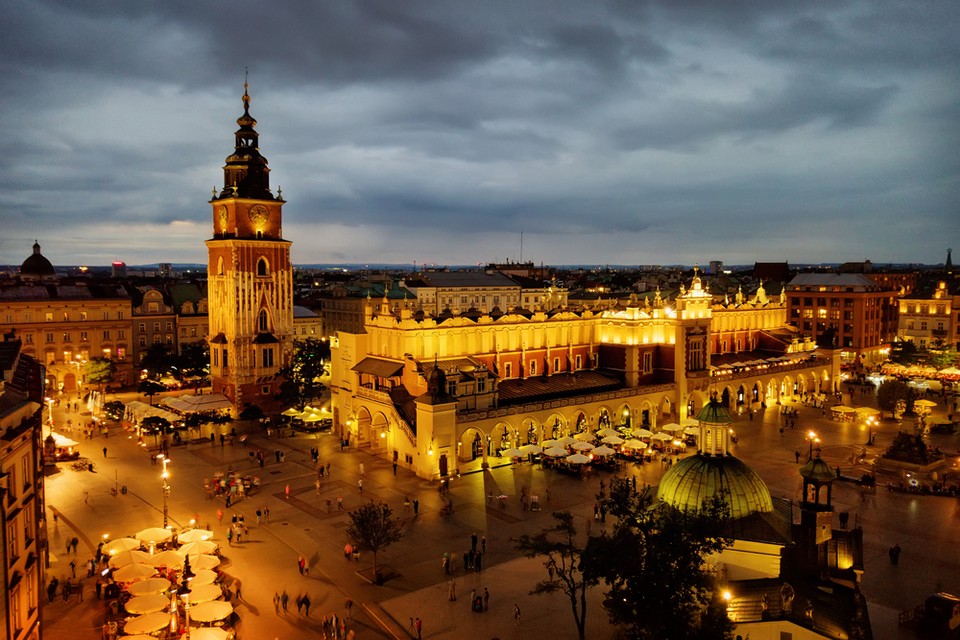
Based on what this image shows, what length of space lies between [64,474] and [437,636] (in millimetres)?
37016

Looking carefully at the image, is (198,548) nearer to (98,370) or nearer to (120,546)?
(120,546)

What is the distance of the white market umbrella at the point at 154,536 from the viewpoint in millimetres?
34875

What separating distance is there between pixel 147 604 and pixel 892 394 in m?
68.7

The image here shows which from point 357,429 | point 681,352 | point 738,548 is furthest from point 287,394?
point 738,548

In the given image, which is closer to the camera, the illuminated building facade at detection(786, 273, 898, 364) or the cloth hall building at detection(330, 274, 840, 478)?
the cloth hall building at detection(330, 274, 840, 478)

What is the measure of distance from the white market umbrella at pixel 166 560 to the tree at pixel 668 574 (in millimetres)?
19674

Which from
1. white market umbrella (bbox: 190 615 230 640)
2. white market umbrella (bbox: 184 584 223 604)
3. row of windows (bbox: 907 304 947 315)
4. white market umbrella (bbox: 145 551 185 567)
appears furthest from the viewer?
row of windows (bbox: 907 304 947 315)

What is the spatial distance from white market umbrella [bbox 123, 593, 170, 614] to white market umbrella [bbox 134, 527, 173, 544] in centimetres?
575

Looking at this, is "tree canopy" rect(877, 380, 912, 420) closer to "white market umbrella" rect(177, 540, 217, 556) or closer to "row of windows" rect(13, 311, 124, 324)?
"white market umbrella" rect(177, 540, 217, 556)

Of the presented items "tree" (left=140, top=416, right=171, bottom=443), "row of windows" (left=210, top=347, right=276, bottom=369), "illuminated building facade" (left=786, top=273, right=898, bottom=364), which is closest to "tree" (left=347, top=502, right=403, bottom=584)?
"tree" (left=140, top=416, right=171, bottom=443)

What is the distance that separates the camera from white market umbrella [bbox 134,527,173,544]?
3488cm

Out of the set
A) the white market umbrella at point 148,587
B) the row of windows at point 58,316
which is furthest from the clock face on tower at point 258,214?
the white market umbrella at point 148,587

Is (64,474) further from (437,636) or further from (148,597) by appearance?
(437,636)

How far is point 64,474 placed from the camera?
51781mm
